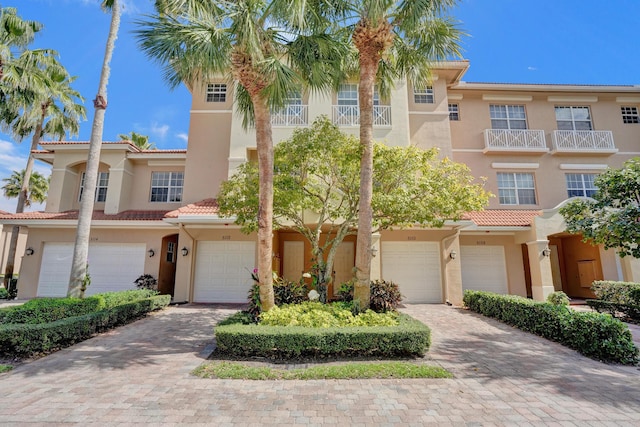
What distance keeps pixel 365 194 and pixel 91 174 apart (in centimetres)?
912

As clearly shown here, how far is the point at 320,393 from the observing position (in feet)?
17.4

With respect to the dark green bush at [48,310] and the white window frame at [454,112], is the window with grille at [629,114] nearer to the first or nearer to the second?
the white window frame at [454,112]

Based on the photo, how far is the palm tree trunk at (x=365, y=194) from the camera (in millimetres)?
8703

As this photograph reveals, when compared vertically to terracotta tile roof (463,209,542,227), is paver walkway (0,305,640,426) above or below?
below

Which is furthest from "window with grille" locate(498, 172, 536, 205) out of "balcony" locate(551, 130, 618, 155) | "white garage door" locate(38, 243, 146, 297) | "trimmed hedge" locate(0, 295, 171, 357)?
"white garage door" locate(38, 243, 146, 297)

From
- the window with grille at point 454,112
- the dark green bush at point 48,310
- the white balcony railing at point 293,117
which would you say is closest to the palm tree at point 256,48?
the dark green bush at point 48,310

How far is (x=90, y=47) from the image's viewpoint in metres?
12.7

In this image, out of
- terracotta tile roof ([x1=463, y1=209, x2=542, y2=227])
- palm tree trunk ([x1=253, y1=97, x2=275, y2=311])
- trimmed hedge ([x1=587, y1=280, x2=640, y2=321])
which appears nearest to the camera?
palm tree trunk ([x1=253, y1=97, x2=275, y2=311])

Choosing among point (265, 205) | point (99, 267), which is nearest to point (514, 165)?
point (265, 205)

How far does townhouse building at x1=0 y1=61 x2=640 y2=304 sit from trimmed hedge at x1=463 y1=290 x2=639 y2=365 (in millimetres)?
4373

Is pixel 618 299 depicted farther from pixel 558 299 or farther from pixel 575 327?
pixel 575 327

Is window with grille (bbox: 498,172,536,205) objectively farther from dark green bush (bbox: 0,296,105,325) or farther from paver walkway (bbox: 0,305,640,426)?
dark green bush (bbox: 0,296,105,325)

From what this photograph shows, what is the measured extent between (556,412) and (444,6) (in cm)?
939

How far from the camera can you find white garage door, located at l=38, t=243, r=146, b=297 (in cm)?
1609
